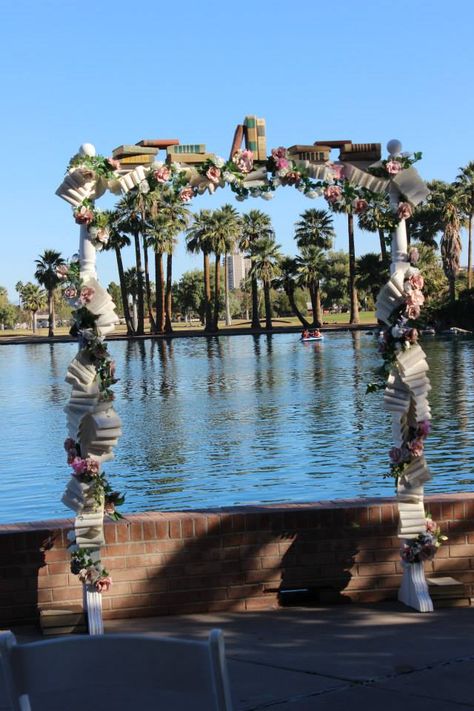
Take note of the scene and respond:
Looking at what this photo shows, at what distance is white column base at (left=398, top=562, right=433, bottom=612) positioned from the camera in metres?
7.70

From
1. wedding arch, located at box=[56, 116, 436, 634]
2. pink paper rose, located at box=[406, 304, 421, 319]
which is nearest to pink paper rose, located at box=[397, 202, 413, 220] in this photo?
wedding arch, located at box=[56, 116, 436, 634]

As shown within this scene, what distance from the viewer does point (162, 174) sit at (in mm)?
8391

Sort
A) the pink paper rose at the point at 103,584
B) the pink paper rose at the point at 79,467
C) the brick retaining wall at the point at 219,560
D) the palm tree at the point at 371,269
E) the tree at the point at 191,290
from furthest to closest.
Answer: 1. the tree at the point at 191,290
2. the palm tree at the point at 371,269
3. the pink paper rose at the point at 79,467
4. the brick retaining wall at the point at 219,560
5. the pink paper rose at the point at 103,584

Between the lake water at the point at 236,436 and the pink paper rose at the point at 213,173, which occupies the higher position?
the pink paper rose at the point at 213,173

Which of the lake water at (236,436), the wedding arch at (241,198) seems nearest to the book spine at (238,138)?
the wedding arch at (241,198)

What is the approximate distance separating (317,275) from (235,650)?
8552cm

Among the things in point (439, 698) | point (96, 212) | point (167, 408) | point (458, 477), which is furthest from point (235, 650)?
point (167, 408)

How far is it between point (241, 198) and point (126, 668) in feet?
19.9

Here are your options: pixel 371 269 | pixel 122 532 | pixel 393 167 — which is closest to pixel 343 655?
pixel 122 532

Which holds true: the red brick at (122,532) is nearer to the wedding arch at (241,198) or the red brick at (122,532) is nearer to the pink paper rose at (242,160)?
the wedding arch at (241,198)

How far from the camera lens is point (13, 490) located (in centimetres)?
2083

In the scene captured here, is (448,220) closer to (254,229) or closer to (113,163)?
A: (254,229)

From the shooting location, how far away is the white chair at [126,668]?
305 centimetres

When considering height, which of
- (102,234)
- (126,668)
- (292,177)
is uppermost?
(292,177)
